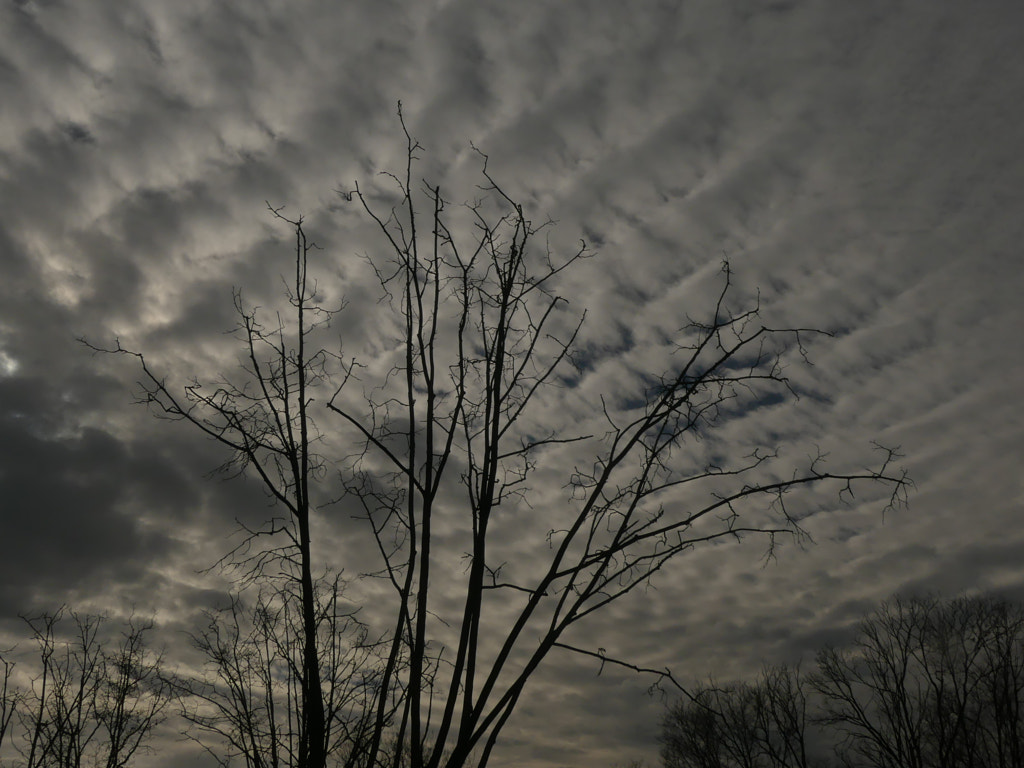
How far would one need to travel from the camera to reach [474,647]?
1949 mm

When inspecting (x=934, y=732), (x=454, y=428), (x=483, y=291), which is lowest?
(x=934, y=732)

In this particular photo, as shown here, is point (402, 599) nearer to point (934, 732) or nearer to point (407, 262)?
point (407, 262)

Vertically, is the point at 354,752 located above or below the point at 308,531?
below

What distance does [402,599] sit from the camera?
7.30 ft

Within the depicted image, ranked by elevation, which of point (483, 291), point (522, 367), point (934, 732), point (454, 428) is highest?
point (483, 291)

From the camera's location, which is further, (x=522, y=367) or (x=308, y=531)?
(x=522, y=367)

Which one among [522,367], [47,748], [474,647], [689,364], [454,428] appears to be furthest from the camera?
[47,748]

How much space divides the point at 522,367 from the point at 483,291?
30 cm

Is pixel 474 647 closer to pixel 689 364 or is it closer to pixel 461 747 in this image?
pixel 461 747

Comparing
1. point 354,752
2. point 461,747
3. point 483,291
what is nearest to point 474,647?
point 461,747

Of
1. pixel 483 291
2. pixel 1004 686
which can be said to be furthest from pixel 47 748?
pixel 1004 686

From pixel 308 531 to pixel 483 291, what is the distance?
99 cm

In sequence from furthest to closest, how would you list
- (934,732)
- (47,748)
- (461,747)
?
(934,732), (47,748), (461,747)

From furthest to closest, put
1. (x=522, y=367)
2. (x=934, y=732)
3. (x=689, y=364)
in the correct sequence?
(x=934, y=732)
(x=522, y=367)
(x=689, y=364)
